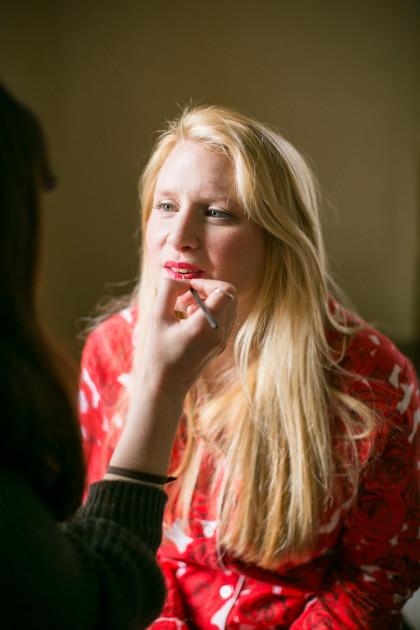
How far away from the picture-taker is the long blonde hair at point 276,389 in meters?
0.99

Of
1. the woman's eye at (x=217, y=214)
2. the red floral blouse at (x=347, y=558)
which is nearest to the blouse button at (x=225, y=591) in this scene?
the red floral blouse at (x=347, y=558)

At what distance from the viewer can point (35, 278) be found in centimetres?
56

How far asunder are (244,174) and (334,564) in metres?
0.77

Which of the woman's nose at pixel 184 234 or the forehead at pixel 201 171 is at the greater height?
the forehead at pixel 201 171

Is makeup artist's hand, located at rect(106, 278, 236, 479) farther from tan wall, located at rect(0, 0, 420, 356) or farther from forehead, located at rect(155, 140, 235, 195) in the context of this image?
tan wall, located at rect(0, 0, 420, 356)

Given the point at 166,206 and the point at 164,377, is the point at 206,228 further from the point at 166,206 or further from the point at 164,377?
the point at 164,377

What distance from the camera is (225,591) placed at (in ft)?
3.31

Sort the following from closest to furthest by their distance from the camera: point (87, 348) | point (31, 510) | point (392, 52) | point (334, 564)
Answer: point (31, 510), point (334, 564), point (87, 348), point (392, 52)

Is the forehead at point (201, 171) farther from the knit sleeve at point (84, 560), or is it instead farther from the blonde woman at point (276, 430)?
the knit sleeve at point (84, 560)

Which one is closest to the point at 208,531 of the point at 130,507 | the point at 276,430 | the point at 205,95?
the point at 276,430

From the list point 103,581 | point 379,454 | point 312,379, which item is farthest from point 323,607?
point 103,581

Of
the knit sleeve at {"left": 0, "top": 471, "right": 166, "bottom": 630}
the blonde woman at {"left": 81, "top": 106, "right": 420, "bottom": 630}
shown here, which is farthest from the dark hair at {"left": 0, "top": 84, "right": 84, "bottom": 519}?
the blonde woman at {"left": 81, "top": 106, "right": 420, "bottom": 630}

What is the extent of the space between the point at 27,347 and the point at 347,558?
797 millimetres

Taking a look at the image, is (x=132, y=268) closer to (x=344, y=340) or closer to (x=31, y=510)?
(x=344, y=340)
